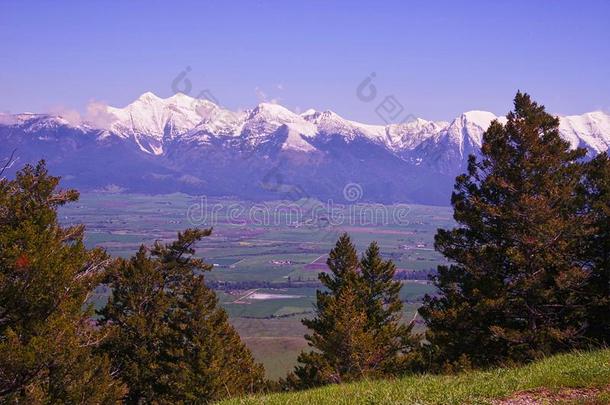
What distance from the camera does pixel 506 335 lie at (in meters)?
24.8

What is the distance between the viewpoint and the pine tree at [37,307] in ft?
60.2

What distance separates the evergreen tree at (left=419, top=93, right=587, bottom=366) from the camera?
2488 centimetres

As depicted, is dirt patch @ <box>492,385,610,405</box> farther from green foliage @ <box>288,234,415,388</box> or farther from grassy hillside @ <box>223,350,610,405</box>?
green foliage @ <box>288,234,415,388</box>

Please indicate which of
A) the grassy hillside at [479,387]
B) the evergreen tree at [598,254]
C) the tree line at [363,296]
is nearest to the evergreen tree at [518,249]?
the tree line at [363,296]

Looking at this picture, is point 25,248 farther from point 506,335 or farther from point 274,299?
point 274,299

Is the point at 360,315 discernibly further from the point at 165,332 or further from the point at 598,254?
the point at 598,254

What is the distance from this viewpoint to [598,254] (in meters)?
27.1

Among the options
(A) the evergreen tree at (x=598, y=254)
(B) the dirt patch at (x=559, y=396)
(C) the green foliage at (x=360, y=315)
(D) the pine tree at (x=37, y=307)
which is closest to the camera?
(B) the dirt patch at (x=559, y=396)

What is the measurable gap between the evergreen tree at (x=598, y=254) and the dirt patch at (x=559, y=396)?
1666cm

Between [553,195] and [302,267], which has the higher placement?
[553,195]

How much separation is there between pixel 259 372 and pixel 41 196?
27.4m

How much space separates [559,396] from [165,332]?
27547 mm

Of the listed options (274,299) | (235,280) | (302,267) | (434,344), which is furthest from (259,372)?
(302,267)

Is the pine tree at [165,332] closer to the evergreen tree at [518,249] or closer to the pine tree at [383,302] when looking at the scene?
the pine tree at [383,302]
